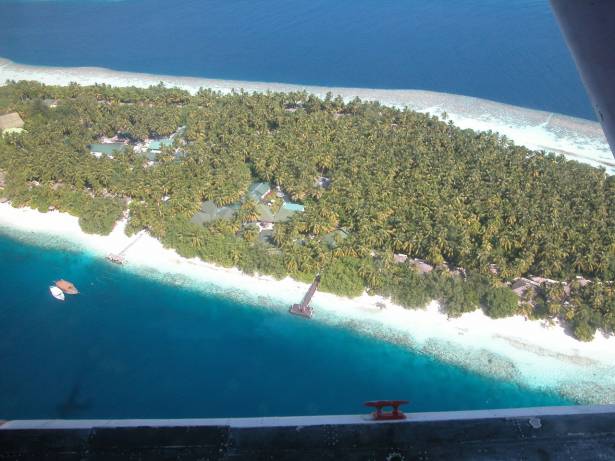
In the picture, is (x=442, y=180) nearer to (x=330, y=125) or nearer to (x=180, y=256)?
(x=330, y=125)

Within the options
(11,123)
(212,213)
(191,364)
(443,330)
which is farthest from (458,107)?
(11,123)

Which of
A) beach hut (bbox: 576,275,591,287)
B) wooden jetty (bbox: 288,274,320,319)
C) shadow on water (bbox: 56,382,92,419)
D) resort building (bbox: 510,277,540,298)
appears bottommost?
shadow on water (bbox: 56,382,92,419)

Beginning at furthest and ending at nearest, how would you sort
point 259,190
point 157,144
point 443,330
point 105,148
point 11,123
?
point 11,123 → point 157,144 → point 105,148 → point 259,190 → point 443,330

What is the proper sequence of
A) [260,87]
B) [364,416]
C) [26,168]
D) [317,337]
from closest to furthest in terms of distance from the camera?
[364,416], [317,337], [26,168], [260,87]

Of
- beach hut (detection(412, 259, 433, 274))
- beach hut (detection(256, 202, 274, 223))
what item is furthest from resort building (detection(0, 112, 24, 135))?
beach hut (detection(412, 259, 433, 274))

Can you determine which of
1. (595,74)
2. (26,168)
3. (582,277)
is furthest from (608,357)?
(26,168)

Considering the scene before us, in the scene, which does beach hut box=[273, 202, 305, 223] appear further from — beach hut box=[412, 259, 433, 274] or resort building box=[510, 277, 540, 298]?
resort building box=[510, 277, 540, 298]

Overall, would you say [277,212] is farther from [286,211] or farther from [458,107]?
[458,107]
